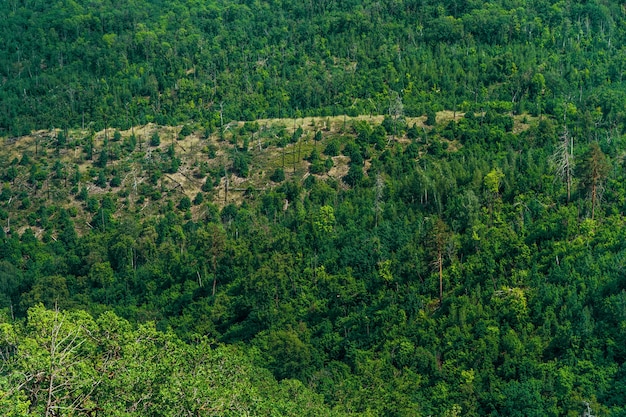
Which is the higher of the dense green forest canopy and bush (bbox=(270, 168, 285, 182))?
the dense green forest canopy

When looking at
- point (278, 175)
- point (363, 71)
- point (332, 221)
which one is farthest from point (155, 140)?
point (332, 221)

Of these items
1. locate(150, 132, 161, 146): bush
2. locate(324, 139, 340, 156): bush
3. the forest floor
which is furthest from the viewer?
locate(150, 132, 161, 146): bush

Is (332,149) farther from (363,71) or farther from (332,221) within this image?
(363,71)

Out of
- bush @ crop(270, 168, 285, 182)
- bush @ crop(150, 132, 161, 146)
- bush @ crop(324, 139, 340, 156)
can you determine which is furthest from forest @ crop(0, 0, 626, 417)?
bush @ crop(324, 139, 340, 156)

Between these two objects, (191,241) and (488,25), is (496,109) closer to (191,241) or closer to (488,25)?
(488,25)

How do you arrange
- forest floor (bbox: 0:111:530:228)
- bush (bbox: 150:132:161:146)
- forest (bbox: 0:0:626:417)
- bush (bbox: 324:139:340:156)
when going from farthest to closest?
bush (bbox: 150:132:161:146) < bush (bbox: 324:139:340:156) < forest floor (bbox: 0:111:530:228) < forest (bbox: 0:0:626:417)

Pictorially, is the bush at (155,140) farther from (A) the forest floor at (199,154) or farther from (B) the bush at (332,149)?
(B) the bush at (332,149)

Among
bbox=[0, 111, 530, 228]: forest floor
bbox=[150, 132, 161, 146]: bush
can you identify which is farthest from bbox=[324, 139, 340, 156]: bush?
bbox=[150, 132, 161, 146]: bush

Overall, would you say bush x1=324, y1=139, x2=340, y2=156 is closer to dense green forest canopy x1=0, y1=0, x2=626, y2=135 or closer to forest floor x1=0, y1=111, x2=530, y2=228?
forest floor x1=0, y1=111, x2=530, y2=228

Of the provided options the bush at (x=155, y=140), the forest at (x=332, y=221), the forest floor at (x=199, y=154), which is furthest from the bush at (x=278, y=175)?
the bush at (x=155, y=140)

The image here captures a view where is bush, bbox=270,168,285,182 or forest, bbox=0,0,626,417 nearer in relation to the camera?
forest, bbox=0,0,626,417
